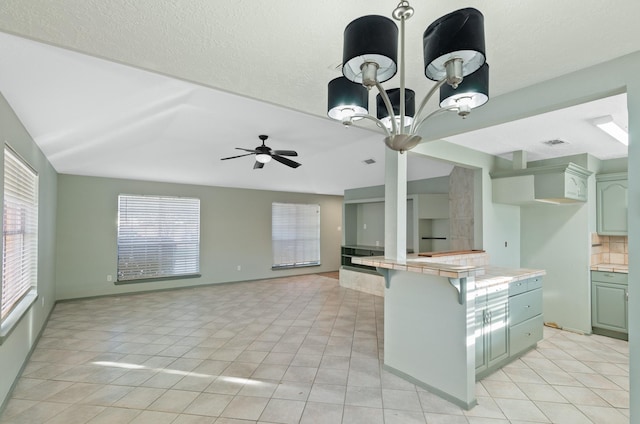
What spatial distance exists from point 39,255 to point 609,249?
7.65 metres

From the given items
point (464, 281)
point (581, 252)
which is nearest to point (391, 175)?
point (464, 281)

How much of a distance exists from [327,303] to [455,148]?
3358 millimetres

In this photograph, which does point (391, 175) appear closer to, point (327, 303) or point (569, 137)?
point (569, 137)

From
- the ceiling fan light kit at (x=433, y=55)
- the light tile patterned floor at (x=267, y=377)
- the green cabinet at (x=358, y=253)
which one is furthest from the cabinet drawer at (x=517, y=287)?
the green cabinet at (x=358, y=253)


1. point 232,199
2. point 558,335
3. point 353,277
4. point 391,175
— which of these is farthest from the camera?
point 232,199

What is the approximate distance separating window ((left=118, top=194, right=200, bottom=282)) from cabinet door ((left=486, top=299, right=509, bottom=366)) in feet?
19.4

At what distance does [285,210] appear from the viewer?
27.1ft

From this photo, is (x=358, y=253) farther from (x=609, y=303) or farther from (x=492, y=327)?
(x=492, y=327)

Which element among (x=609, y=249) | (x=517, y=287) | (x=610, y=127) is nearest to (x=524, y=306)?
(x=517, y=287)

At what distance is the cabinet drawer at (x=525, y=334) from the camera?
10.1 ft

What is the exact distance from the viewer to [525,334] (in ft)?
10.7

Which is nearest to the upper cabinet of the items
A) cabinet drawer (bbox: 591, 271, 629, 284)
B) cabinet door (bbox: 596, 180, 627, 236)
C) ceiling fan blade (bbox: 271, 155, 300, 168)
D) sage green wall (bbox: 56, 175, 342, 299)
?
cabinet door (bbox: 596, 180, 627, 236)

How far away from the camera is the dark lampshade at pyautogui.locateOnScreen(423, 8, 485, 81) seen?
1.09 meters

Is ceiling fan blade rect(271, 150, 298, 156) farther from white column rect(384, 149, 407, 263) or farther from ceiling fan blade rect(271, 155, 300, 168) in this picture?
white column rect(384, 149, 407, 263)
